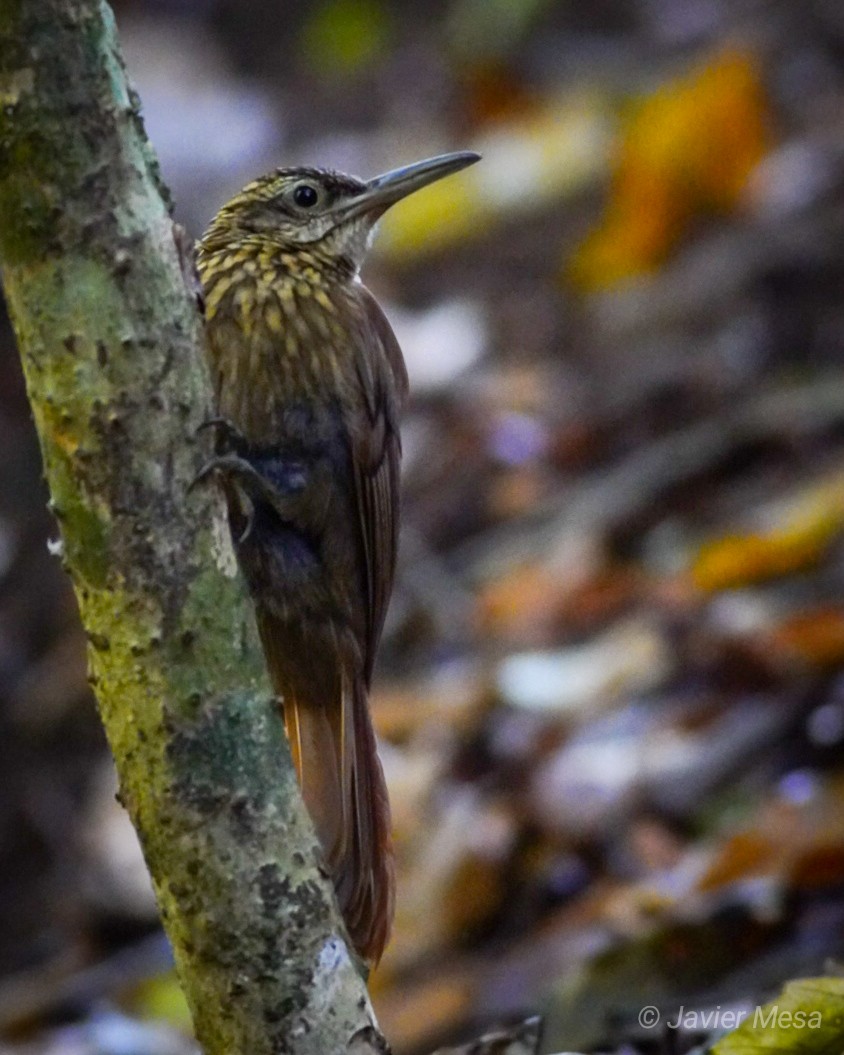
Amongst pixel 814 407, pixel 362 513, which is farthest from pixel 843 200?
pixel 362 513

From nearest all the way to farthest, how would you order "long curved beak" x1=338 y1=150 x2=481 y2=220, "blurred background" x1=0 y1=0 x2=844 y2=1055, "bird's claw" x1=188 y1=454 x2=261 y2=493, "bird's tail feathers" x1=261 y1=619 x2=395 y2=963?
"bird's claw" x1=188 y1=454 x2=261 y2=493 → "bird's tail feathers" x1=261 y1=619 x2=395 y2=963 → "long curved beak" x1=338 y1=150 x2=481 y2=220 → "blurred background" x1=0 y1=0 x2=844 y2=1055

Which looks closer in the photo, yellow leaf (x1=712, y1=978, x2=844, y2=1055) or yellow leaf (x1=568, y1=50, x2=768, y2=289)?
yellow leaf (x1=712, y1=978, x2=844, y2=1055)

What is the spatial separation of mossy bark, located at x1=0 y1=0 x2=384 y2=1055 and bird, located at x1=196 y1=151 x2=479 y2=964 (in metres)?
0.68

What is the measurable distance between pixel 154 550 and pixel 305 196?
146 cm

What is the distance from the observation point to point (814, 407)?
6.27 metres

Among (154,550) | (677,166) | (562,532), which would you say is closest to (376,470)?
(154,550)

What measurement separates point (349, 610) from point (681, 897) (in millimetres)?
1072

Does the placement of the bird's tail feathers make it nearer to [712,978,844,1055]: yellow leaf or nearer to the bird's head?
[712,978,844,1055]: yellow leaf

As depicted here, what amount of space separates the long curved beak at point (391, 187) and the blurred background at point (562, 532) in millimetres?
1513

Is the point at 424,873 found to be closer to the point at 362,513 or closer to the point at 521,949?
the point at 521,949

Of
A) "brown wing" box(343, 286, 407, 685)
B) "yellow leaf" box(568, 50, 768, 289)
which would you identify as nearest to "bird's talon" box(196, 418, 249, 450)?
"brown wing" box(343, 286, 407, 685)

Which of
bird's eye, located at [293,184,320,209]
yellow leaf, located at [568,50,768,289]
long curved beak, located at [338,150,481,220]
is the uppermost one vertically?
yellow leaf, located at [568,50,768,289]

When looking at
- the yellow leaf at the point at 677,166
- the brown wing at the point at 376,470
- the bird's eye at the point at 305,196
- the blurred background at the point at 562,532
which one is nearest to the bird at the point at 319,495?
the brown wing at the point at 376,470

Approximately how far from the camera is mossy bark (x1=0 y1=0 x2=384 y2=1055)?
2328 mm
